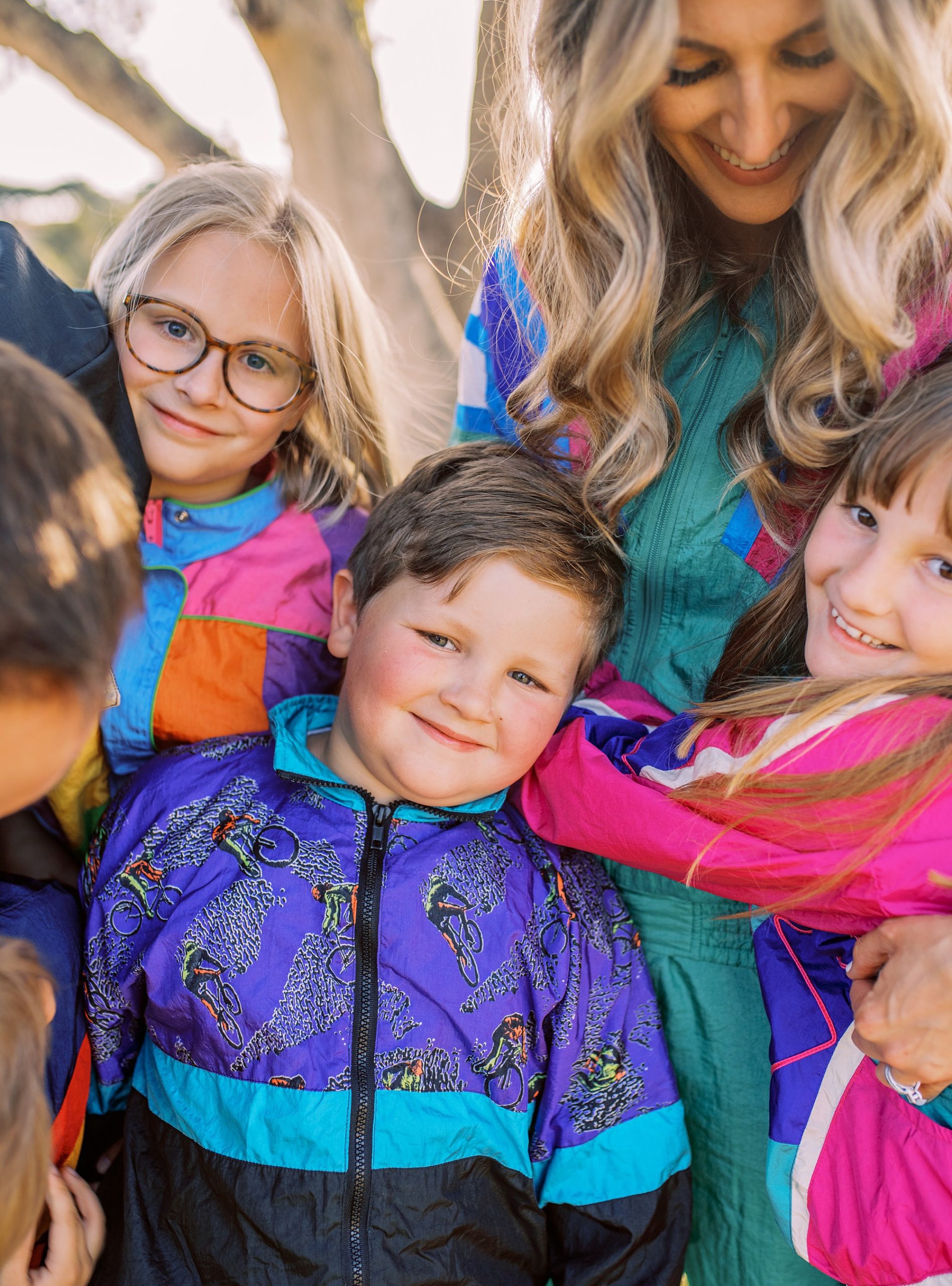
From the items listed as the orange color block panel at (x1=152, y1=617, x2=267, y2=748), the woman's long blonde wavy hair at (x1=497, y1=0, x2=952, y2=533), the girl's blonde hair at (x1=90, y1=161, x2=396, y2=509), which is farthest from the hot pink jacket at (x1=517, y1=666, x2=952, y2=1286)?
the girl's blonde hair at (x1=90, y1=161, x2=396, y2=509)

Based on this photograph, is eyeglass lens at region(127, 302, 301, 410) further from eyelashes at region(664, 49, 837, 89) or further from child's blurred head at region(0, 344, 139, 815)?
eyelashes at region(664, 49, 837, 89)

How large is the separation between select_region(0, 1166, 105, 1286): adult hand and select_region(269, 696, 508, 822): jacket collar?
76 cm

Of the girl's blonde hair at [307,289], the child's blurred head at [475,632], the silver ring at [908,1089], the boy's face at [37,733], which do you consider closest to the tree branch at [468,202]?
the girl's blonde hair at [307,289]

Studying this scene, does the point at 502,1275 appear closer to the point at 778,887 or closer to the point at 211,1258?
the point at 211,1258

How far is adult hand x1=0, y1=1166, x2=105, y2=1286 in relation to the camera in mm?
1667

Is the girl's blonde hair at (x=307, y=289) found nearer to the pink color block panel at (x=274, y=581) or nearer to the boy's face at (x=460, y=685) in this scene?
the pink color block panel at (x=274, y=581)

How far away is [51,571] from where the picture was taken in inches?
46.9

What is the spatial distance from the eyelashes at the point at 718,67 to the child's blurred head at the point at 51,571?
3.25 feet

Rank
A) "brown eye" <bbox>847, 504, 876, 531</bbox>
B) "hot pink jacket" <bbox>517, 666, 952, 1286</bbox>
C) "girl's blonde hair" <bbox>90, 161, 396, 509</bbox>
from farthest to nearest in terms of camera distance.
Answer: "girl's blonde hair" <bbox>90, 161, 396, 509</bbox> → "brown eye" <bbox>847, 504, 876, 531</bbox> → "hot pink jacket" <bbox>517, 666, 952, 1286</bbox>

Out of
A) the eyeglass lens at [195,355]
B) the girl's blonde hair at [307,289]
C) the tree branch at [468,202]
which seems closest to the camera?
the eyeglass lens at [195,355]

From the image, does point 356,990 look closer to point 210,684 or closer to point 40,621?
point 210,684

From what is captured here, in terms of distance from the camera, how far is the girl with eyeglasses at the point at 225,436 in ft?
7.15

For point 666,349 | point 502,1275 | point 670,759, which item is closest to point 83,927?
point 502,1275

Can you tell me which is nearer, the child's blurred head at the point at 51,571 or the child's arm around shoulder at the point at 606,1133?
the child's blurred head at the point at 51,571
